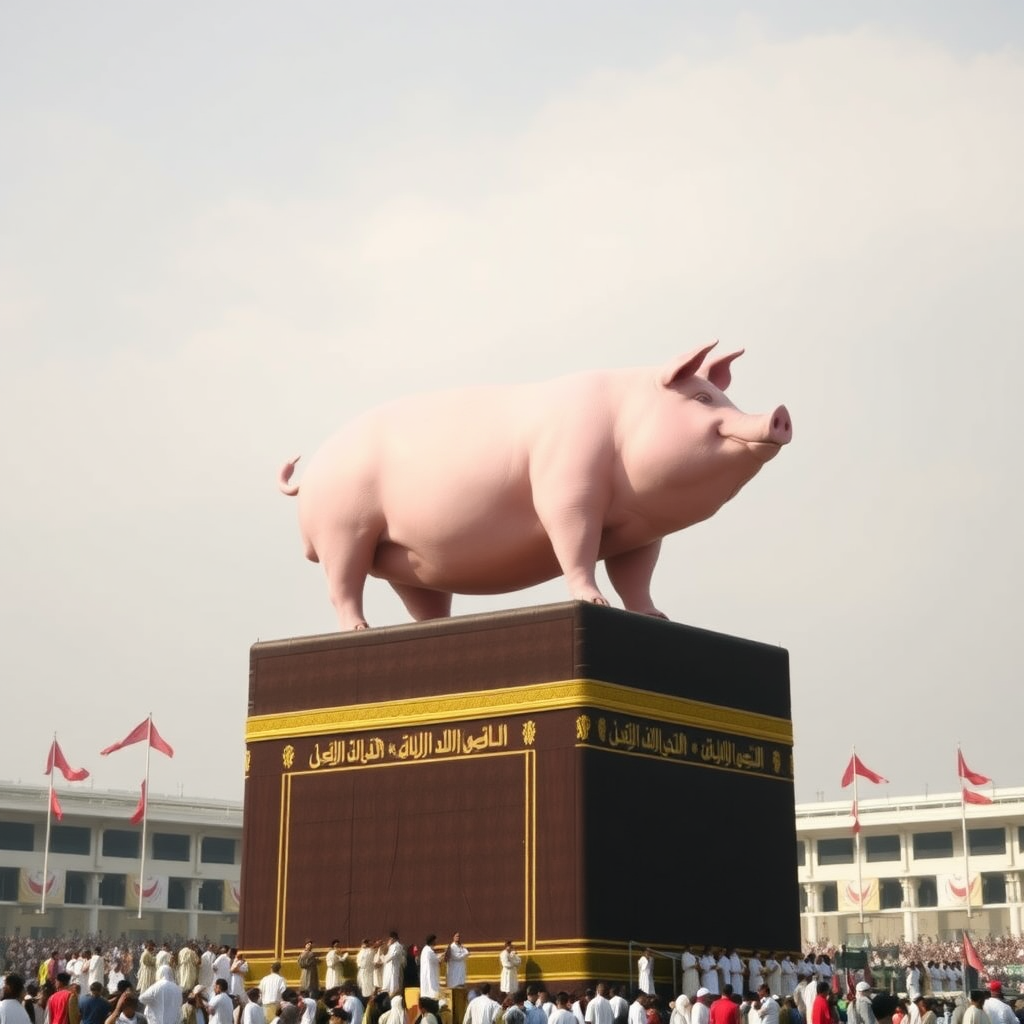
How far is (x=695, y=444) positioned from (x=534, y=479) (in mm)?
1971

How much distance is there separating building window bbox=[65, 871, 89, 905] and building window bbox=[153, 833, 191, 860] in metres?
3.29

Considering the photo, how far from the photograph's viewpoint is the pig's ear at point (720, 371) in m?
22.3

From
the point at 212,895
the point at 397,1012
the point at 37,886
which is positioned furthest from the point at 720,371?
the point at 212,895

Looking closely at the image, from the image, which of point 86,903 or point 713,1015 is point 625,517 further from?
point 86,903

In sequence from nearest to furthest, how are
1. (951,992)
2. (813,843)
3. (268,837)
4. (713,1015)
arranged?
1. (713,1015)
2. (268,837)
3. (951,992)
4. (813,843)

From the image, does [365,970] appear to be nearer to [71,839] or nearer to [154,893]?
[154,893]

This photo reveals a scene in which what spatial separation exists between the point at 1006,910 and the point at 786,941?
58.2 metres

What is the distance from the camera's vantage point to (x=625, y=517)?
71.9ft

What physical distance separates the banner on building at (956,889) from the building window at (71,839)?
119 feet

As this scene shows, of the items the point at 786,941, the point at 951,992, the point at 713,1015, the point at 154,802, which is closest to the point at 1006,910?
the point at 154,802

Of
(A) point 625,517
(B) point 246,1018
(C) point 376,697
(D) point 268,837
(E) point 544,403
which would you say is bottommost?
(B) point 246,1018

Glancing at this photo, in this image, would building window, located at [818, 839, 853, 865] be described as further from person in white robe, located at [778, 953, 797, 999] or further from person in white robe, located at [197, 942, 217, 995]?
person in white robe, located at [197, 942, 217, 995]

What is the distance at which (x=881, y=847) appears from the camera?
267 feet

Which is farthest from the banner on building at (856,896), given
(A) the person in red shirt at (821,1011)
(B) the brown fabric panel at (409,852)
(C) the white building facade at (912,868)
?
(A) the person in red shirt at (821,1011)
